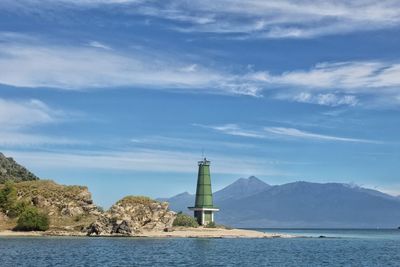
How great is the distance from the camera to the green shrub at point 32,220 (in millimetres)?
161250

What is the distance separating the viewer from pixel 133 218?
166250 millimetres

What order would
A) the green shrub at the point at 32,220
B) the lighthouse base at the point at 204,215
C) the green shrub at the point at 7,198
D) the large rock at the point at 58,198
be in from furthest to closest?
the lighthouse base at the point at 204,215
the large rock at the point at 58,198
the green shrub at the point at 7,198
the green shrub at the point at 32,220

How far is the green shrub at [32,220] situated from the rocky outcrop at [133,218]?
10946 millimetres

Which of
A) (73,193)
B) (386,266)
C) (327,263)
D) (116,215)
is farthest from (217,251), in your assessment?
(73,193)

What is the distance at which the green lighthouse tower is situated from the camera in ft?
630

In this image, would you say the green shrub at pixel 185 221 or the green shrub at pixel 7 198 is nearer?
the green shrub at pixel 7 198

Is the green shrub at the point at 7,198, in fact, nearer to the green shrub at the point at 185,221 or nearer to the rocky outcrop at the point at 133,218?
the rocky outcrop at the point at 133,218

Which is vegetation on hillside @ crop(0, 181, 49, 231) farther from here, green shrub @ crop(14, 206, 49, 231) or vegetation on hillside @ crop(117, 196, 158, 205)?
vegetation on hillside @ crop(117, 196, 158, 205)

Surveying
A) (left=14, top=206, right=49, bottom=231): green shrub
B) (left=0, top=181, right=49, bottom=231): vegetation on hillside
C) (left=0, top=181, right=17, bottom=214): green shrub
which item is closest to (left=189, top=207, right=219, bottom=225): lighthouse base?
(left=0, top=181, right=49, bottom=231): vegetation on hillside

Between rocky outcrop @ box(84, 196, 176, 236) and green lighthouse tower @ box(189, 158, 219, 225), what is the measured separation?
18182 millimetres

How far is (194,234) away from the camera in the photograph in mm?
167625

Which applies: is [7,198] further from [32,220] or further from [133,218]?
[133,218]

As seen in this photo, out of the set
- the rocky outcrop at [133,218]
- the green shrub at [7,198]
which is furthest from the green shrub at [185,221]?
the green shrub at [7,198]

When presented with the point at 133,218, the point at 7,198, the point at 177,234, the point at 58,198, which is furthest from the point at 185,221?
the point at 7,198
